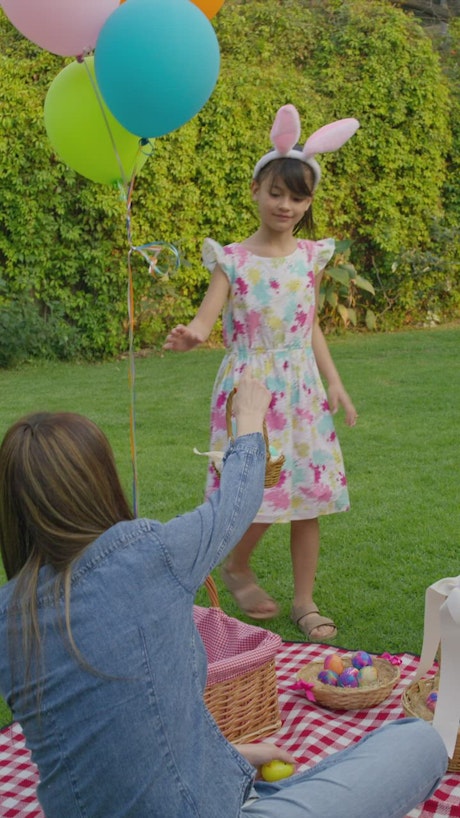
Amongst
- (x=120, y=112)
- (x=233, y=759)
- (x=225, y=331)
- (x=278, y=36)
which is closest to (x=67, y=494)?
(x=233, y=759)

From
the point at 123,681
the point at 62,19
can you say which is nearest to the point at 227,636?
the point at 123,681

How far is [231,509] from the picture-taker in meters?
1.64

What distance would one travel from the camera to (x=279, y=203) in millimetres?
3082

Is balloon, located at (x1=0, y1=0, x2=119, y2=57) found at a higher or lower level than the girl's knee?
higher

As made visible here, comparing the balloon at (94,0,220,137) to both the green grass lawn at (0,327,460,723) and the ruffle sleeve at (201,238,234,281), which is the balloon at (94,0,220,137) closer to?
the ruffle sleeve at (201,238,234,281)

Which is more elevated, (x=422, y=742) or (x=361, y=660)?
(x=422, y=742)

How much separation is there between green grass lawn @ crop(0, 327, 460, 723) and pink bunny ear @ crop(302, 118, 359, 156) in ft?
5.01

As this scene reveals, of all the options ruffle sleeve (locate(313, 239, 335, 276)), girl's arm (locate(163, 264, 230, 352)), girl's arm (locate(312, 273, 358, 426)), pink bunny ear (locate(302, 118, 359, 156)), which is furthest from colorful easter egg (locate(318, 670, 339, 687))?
pink bunny ear (locate(302, 118, 359, 156))

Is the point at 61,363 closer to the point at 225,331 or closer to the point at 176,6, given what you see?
the point at 225,331

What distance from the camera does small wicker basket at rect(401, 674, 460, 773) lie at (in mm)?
2227

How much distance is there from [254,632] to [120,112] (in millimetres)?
1467

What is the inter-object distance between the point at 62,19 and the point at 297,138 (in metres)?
0.82

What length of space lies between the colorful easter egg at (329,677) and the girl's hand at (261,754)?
16.3 inches

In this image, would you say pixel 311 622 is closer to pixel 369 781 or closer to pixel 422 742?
pixel 422 742
